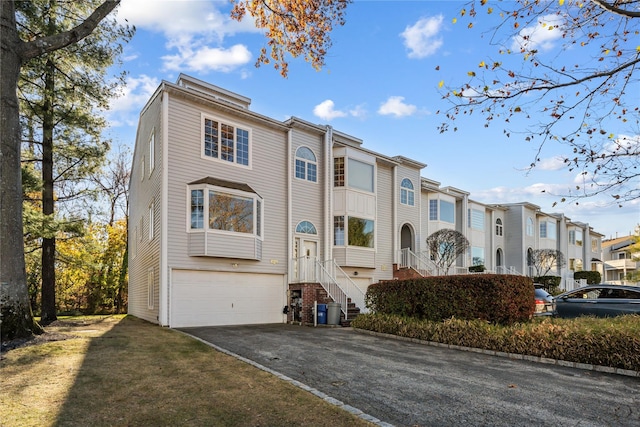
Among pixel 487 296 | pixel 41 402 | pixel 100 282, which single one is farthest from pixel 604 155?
pixel 100 282

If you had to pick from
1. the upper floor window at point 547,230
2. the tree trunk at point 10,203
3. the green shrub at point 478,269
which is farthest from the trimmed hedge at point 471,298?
the upper floor window at point 547,230

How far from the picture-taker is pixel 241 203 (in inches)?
617

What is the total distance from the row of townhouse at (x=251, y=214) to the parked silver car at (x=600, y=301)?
7.23 metres

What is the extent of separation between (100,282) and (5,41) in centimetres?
1932

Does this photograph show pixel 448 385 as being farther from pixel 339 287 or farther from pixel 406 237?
pixel 406 237

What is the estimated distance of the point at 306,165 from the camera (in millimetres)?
18812

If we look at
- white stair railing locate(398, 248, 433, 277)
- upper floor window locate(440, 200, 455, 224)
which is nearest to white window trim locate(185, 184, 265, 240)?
white stair railing locate(398, 248, 433, 277)

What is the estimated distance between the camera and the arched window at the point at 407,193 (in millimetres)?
23344

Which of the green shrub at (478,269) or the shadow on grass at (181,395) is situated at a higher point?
the green shrub at (478,269)

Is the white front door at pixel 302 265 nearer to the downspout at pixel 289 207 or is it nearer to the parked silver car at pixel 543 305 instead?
the downspout at pixel 289 207

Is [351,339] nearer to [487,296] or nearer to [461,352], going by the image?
[461,352]

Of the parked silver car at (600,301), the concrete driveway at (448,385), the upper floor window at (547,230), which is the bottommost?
the concrete driveway at (448,385)

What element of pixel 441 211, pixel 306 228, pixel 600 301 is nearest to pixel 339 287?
pixel 306 228

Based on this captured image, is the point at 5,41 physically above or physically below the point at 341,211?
above
